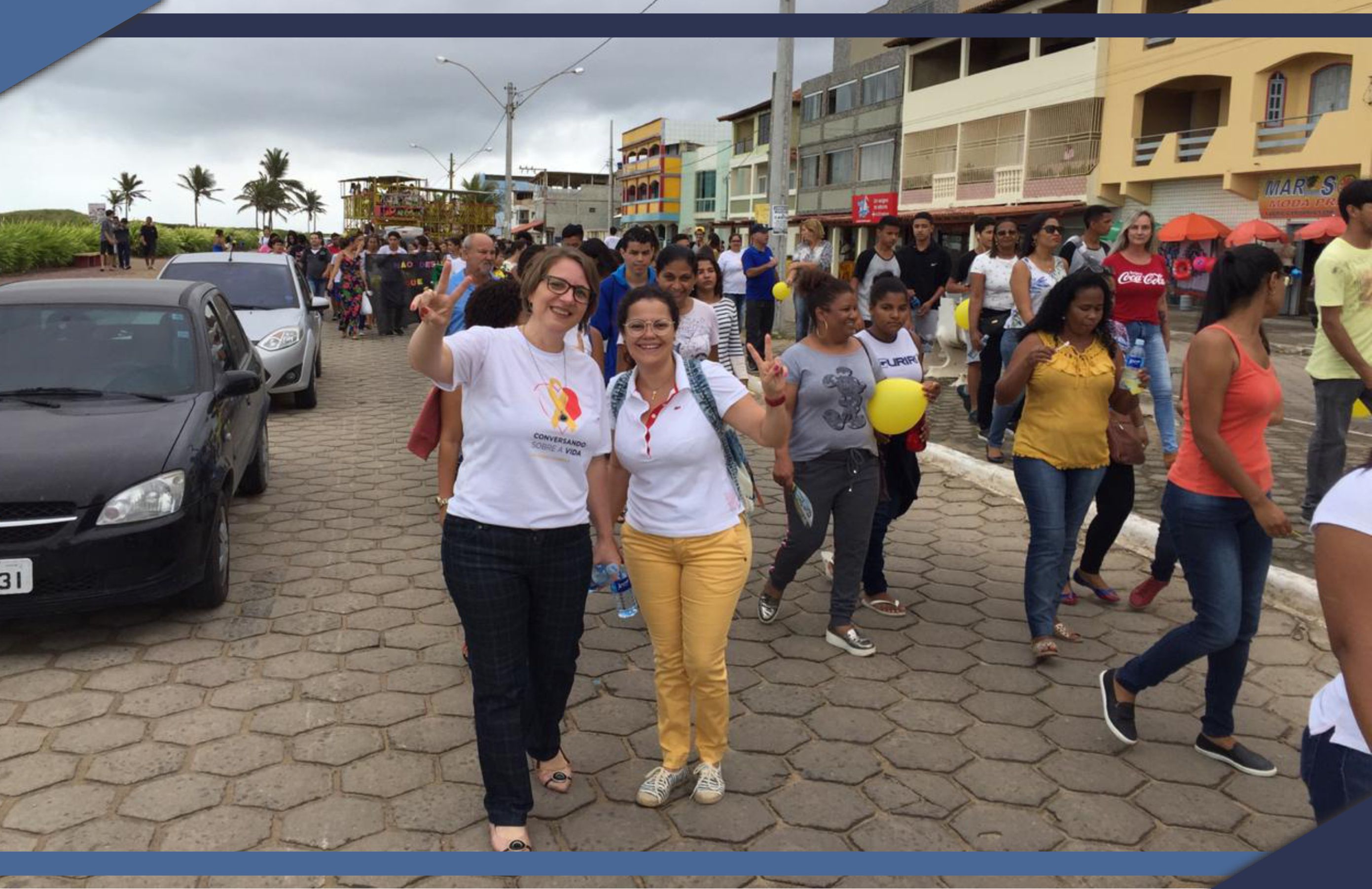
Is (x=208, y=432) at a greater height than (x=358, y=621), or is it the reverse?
(x=208, y=432)

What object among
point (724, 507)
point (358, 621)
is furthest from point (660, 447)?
point (358, 621)

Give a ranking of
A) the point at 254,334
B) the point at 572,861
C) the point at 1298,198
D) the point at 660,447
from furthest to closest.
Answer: the point at 1298,198 → the point at 254,334 → the point at 660,447 → the point at 572,861

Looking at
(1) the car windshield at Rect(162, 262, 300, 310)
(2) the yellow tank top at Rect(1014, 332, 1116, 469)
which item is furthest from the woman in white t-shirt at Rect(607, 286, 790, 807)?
(1) the car windshield at Rect(162, 262, 300, 310)

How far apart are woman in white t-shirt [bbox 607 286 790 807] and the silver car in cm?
781

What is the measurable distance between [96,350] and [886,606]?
171 inches

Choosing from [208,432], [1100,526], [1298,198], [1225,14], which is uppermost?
[1298,198]

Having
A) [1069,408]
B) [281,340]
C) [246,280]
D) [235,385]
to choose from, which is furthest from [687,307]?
[246,280]

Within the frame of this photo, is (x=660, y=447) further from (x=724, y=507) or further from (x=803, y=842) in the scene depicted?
(x=803, y=842)

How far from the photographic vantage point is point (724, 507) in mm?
3438

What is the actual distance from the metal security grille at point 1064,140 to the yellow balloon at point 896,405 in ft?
94.7

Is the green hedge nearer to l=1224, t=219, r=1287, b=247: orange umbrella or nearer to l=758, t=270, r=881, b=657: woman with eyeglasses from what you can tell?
l=758, t=270, r=881, b=657: woman with eyeglasses

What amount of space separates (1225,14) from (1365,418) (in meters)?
10.6

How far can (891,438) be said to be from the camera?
5066 mm

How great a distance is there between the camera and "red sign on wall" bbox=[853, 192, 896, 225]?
40375 mm
